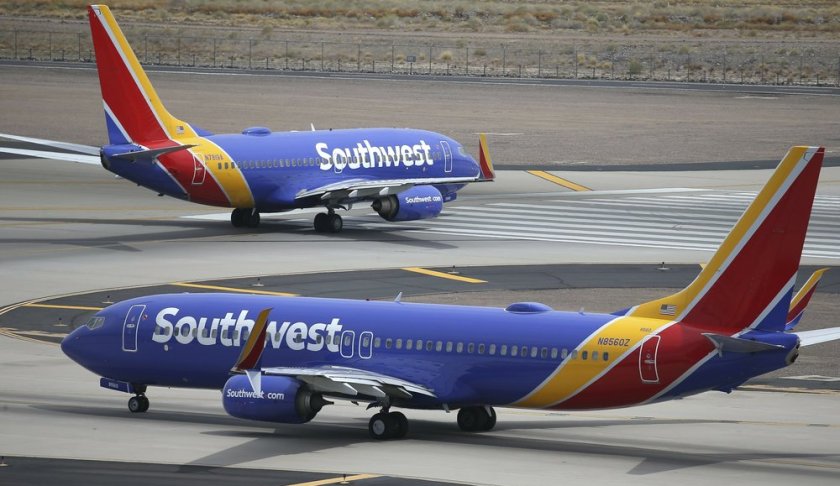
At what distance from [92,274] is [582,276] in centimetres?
2080

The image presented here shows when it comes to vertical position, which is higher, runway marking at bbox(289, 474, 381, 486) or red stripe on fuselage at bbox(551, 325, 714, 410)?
red stripe on fuselage at bbox(551, 325, 714, 410)

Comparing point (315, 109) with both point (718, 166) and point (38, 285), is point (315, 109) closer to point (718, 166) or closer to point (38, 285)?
point (718, 166)

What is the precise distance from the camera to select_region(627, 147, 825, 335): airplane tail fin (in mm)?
38312

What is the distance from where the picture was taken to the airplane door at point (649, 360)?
39.2 m

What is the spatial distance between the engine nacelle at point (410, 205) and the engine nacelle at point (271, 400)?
4142 cm

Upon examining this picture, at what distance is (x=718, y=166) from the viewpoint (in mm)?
113938

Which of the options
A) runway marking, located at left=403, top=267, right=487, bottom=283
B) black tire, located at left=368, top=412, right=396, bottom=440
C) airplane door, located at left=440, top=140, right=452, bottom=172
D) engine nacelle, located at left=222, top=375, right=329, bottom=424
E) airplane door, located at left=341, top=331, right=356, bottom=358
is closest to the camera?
engine nacelle, located at left=222, top=375, right=329, bottom=424

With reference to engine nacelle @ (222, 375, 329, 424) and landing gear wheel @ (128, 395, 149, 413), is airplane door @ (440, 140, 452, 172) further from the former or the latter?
engine nacelle @ (222, 375, 329, 424)

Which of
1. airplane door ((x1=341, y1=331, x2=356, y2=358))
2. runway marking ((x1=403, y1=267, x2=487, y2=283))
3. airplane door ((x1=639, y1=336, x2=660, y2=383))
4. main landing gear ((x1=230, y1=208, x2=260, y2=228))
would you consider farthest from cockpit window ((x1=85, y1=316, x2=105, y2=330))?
main landing gear ((x1=230, y1=208, x2=260, y2=228))

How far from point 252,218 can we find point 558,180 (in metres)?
28.4

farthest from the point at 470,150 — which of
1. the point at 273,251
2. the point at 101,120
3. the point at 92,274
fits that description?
the point at 92,274

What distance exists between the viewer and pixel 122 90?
77.5m

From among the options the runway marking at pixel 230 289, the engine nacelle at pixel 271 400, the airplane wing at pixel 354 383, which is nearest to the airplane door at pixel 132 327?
the airplane wing at pixel 354 383

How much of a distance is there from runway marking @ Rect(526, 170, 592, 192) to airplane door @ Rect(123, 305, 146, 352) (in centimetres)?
5947
